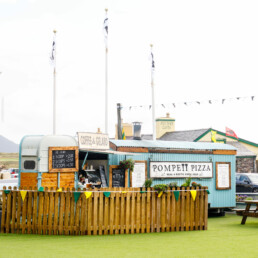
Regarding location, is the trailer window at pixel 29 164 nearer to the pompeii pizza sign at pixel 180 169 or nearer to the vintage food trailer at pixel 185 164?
the vintage food trailer at pixel 185 164

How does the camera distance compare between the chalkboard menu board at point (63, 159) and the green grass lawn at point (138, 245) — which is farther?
the chalkboard menu board at point (63, 159)

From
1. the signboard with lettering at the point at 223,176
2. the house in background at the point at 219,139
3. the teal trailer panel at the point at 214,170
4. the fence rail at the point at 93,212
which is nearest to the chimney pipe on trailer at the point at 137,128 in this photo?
the teal trailer panel at the point at 214,170

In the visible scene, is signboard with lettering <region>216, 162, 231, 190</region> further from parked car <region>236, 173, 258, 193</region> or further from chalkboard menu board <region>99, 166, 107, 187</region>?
parked car <region>236, 173, 258, 193</region>

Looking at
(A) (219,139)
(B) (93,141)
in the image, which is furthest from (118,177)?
(A) (219,139)

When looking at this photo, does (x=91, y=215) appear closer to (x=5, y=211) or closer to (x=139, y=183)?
(x=5, y=211)

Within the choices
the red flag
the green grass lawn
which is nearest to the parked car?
the red flag

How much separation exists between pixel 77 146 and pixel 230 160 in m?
7.35

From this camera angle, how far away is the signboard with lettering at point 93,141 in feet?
53.3

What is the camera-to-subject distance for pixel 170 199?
13.0 meters

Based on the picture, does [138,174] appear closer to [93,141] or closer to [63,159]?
[93,141]

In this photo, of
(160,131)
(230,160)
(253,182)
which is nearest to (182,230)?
(230,160)

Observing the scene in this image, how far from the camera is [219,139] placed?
44.5m

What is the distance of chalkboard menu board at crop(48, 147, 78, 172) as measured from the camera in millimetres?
15398

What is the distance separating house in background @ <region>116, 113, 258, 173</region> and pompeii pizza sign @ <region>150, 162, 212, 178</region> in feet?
78.4
